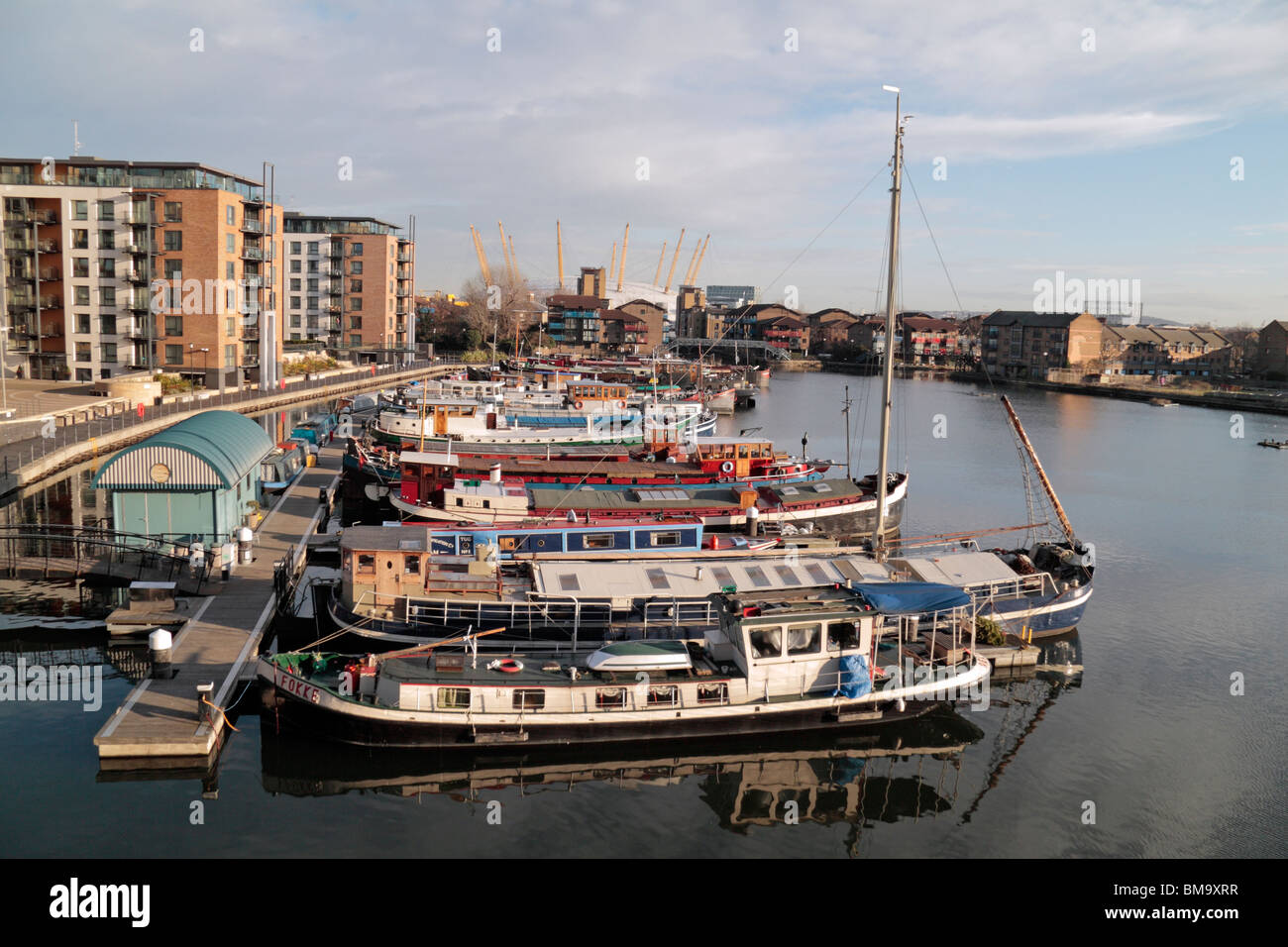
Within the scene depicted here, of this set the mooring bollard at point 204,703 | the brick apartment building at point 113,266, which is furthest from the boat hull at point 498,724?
the brick apartment building at point 113,266

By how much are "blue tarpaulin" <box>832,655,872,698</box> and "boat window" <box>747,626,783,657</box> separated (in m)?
1.58

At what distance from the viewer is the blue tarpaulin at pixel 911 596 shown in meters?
21.8

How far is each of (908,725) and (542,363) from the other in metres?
93.6

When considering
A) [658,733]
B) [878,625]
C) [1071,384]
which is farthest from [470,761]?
[1071,384]

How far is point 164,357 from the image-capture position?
233ft

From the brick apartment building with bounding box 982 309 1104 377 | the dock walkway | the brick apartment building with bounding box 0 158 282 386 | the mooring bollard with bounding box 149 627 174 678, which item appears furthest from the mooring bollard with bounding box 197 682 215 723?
the brick apartment building with bounding box 982 309 1104 377

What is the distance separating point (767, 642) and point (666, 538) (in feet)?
31.9

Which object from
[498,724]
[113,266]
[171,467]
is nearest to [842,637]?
[498,724]

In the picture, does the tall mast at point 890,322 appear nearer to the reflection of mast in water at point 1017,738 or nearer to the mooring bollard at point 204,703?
the reflection of mast in water at point 1017,738

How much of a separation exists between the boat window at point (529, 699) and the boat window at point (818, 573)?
8438 mm

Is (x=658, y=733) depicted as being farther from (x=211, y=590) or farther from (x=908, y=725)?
(x=211, y=590)

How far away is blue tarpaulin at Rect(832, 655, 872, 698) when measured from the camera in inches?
834

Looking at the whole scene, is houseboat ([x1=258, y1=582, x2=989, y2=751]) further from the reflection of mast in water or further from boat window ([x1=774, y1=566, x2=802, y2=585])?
boat window ([x1=774, y1=566, x2=802, y2=585])

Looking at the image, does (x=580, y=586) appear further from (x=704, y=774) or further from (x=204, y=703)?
(x=204, y=703)
